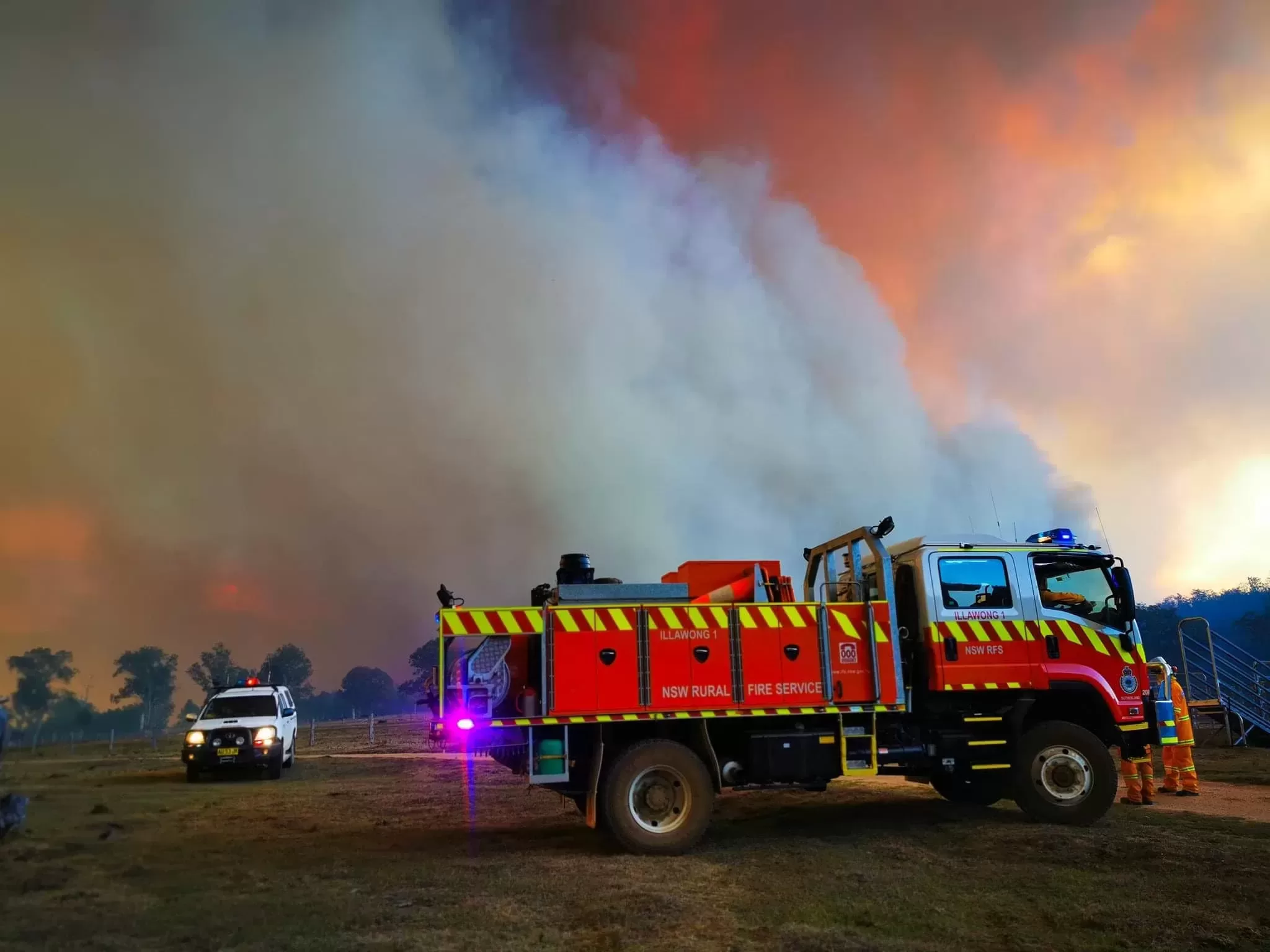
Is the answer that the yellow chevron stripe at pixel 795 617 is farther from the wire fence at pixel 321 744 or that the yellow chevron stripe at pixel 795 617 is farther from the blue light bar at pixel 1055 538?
the wire fence at pixel 321 744

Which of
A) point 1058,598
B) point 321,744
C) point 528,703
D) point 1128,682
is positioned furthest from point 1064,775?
point 321,744

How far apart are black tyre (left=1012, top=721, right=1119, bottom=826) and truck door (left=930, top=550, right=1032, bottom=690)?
71cm

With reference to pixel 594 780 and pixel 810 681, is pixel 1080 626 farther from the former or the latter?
pixel 594 780

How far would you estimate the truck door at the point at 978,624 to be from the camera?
1042cm

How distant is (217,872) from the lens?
864 centimetres

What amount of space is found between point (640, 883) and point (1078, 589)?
7060mm

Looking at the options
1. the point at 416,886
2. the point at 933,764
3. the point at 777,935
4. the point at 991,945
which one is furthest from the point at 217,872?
the point at 933,764

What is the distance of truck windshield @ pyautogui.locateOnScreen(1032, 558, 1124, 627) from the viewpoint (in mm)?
10922

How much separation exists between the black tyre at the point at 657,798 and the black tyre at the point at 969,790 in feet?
12.8

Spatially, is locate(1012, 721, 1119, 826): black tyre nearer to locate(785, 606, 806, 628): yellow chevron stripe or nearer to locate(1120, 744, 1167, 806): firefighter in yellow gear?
locate(1120, 744, 1167, 806): firefighter in yellow gear

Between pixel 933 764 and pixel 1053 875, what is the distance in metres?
2.65

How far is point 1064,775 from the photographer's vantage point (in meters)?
10.4

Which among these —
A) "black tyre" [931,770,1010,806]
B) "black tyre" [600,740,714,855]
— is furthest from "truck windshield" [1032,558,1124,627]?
"black tyre" [600,740,714,855]

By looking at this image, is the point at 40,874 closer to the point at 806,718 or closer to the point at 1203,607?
the point at 806,718
